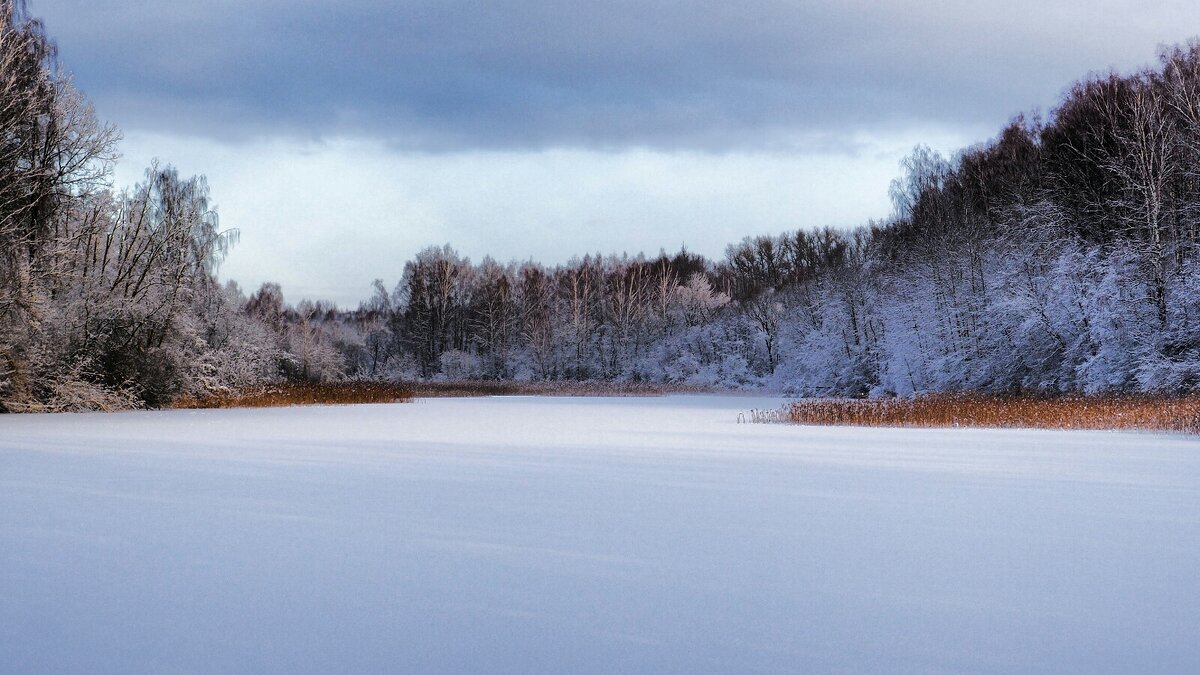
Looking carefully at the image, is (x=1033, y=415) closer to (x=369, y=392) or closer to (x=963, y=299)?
(x=963, y=299)

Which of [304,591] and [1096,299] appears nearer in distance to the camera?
[304,591]

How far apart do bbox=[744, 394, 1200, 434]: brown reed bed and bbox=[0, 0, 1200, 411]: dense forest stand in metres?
3.00

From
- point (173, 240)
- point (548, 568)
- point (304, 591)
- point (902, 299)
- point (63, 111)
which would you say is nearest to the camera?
point (304, 591)

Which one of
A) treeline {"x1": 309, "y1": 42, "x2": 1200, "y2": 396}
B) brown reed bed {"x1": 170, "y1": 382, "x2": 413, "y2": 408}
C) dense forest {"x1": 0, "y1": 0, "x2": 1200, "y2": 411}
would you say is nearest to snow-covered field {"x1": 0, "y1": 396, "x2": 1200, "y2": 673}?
dense forest {"x1": 0, "y1": 0, "x2": 1200, "y2": 411}

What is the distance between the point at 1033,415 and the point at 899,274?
1975 cm

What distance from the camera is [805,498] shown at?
253 inches

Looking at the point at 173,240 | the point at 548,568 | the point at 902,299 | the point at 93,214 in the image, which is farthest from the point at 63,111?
the point at 902,299

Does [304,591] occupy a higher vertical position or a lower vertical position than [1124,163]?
lower

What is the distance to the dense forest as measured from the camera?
60.6 ft

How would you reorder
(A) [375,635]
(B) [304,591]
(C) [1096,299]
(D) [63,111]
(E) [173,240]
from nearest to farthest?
(A) [375,635] < (B) [304,591] < (D) [63,111] < (C) [1096,299] < (E) [173,240]

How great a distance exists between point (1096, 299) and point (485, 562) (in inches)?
854

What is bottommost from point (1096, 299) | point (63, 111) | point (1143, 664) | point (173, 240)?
point (1143, 664)

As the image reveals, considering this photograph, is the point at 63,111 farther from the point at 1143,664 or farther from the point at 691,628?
the point at 1143,664

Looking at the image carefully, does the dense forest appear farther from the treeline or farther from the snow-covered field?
the snow-covered field
